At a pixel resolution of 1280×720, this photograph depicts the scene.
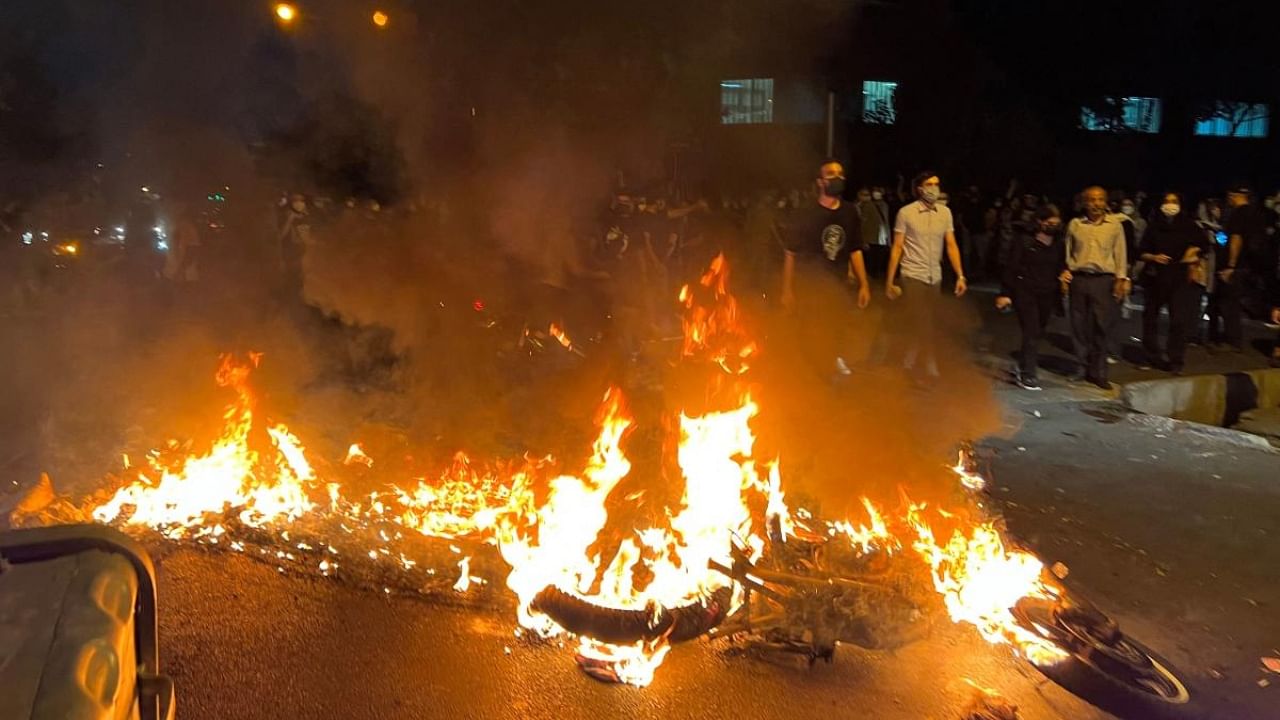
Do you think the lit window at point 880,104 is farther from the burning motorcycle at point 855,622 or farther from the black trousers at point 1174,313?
the burning motorcycle at point 855,622

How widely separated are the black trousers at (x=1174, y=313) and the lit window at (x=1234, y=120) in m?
19.7

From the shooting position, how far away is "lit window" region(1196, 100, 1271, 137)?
981 inches

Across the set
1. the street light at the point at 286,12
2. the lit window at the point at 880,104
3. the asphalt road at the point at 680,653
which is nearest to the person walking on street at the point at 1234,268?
the asphalt road at the point at 680,653

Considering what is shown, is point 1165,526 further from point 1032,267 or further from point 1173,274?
point 1173,274

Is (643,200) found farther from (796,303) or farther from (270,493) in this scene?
(270,493)

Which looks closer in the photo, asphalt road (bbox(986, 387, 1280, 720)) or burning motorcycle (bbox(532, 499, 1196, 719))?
burning motorcycle (bbox(532, 499, 1196, 719))

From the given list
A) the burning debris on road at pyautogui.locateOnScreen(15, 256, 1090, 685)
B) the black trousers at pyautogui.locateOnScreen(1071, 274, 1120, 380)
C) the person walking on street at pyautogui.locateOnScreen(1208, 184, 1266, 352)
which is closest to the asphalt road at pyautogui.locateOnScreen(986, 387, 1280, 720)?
the burning debris on road at pyautogui.locateOnScreen(15, 256, 1090, 685)

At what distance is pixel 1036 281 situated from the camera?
24.8 ft

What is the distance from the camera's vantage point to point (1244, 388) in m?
7.81

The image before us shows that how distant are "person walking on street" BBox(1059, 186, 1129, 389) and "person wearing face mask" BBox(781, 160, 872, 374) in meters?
1.63

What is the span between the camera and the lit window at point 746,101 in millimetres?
7741

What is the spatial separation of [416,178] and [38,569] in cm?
558

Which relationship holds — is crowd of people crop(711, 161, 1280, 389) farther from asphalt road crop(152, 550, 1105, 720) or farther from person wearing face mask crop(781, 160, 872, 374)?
asphalt road crop(152, 550, 1105, 720)

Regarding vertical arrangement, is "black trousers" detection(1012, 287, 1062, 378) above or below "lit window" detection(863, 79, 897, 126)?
below
